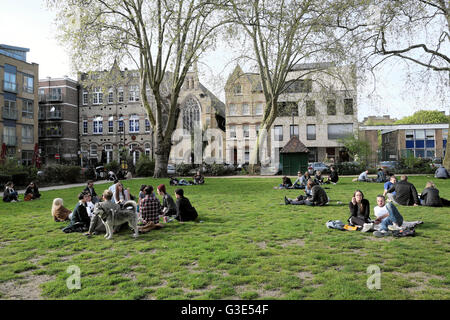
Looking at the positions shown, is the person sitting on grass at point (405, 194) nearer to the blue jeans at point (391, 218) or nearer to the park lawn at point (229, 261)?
the park lawn at point (229, 261)

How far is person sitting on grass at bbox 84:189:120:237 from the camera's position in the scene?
796 centimetres

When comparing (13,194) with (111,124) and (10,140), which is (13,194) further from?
(111,124)

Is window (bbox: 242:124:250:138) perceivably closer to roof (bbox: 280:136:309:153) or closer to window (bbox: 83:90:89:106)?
roof (bbox: 280:136:309:153)

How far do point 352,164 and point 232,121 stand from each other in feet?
73.3

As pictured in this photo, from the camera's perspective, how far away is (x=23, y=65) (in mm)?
42906

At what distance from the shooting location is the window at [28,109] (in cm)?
4344

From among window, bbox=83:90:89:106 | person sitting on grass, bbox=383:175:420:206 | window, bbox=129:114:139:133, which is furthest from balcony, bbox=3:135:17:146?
person sitting on grass, bbox=383:175:420:206

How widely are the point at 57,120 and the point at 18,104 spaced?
946cm

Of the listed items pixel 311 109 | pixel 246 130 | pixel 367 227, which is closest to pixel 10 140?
pixel 246 130

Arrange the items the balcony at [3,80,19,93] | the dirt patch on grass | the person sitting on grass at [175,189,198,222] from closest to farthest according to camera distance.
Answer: the dirt patch on grass → the person sitting on grass at [175,189,198,222] → the balcony at [3,80,19,93]

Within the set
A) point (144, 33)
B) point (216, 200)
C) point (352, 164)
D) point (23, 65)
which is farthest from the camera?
point (23, 65)

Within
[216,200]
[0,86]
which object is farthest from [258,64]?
[0,86]

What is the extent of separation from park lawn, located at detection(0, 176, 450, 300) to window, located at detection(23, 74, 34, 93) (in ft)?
134

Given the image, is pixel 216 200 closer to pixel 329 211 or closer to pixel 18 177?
pixel 329 211
